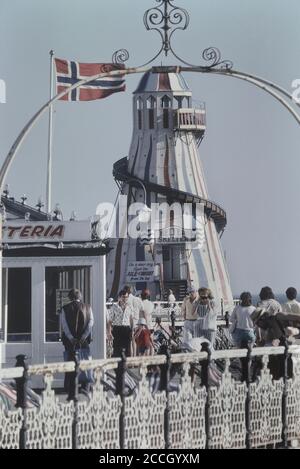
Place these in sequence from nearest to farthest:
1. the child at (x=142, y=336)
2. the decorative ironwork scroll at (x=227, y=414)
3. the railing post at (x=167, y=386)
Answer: the railing post at (x=167, y=386) < the decorative ironwork scroll at (x=227, y=414) < the child at (x=142, y=336)

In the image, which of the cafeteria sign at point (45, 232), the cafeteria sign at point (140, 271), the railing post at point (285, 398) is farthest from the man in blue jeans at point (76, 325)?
the cafeteria sign at point (140, 271)

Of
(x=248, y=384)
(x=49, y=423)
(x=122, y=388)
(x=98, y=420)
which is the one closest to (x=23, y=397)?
(x=49, y=423)

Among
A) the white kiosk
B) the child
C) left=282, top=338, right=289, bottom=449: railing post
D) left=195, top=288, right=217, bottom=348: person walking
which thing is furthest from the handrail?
left=282, top=338, right=289, bottom=449: railing post

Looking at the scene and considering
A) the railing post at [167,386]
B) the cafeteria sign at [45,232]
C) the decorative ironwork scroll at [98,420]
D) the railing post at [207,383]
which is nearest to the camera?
the decorative ironwork scroll at [98,420]

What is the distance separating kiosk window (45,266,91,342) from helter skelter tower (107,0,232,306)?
152 ft

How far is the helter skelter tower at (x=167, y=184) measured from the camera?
6944 cm

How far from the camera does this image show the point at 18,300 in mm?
21516

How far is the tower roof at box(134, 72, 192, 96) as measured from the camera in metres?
68.9

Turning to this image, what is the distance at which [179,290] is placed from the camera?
70188 millimetres

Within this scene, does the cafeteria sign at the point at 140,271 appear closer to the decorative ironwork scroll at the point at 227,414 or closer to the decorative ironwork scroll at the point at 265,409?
the decorative ironwork scroll at the point at 265,409

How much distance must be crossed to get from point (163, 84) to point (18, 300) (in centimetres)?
4884

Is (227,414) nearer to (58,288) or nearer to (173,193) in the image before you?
(58,288)

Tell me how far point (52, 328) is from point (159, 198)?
49.5 meters

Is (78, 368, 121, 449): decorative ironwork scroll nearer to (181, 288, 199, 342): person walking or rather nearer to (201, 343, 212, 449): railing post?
(201, 343, 212, 449): railing post
